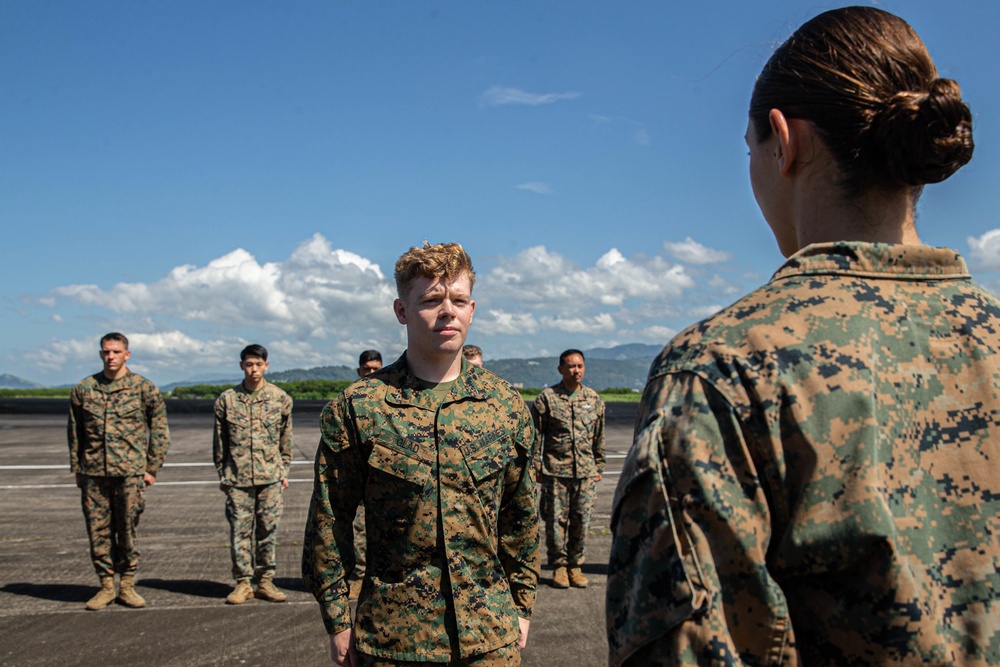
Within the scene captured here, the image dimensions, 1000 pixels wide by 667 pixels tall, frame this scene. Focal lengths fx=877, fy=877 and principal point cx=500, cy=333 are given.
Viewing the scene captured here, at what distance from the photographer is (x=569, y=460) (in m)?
9.72

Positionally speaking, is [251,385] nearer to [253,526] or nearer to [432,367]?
[253,526]

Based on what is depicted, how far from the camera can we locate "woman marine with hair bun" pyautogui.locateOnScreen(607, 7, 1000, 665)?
124 centimetres

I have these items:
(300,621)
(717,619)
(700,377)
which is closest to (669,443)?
(700,377)

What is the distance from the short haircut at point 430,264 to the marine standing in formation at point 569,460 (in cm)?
590

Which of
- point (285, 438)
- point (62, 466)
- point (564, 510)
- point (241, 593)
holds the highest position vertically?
point (285, 438)

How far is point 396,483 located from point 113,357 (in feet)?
21.7

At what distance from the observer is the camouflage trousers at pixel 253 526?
28.2ft

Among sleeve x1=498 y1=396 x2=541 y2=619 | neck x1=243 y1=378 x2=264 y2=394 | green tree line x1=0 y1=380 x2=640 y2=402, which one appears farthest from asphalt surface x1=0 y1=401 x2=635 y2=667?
green tree line x1=0 y1=380 x2=640 y2=402

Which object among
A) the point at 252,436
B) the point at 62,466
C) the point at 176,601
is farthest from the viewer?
the point at 62,466

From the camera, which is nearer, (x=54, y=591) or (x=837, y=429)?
(x=837, y=429)

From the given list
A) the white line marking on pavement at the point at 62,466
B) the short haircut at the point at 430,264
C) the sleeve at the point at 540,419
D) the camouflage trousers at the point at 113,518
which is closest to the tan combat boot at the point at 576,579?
the sleeve at the point at 540,419

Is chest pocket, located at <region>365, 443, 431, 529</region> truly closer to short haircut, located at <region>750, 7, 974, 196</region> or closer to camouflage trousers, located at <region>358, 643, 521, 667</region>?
camouflage trousers, located at <region>358, 643, 521, 667</region>

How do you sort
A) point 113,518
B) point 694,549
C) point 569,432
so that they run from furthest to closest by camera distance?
point 569,432 < point 113,518 < point 694,549

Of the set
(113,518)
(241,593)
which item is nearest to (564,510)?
(241,593)
